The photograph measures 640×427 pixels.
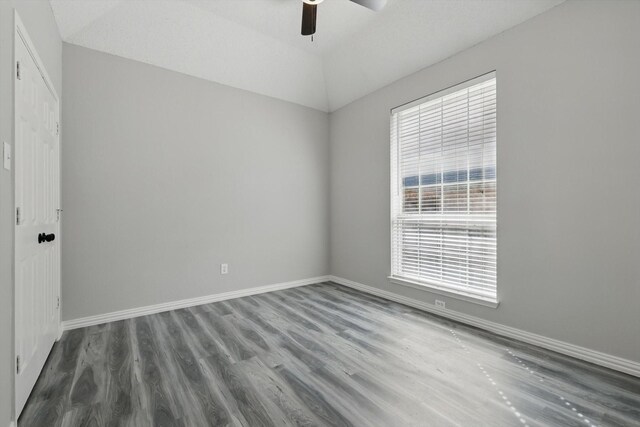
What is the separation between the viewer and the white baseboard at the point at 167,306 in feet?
9.57

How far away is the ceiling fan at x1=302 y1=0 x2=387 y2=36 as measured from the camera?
2.38 metres

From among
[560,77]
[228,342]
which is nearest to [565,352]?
[560,77]

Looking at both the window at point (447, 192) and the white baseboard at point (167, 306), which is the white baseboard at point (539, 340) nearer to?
the window at point (447, 192)

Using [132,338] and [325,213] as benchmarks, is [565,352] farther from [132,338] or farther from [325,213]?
[132,338]

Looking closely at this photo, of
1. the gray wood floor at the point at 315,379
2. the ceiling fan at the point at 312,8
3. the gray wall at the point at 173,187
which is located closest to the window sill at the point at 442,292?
the gray wood floor at the point at 315,379

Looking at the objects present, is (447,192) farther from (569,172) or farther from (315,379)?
(315,379)

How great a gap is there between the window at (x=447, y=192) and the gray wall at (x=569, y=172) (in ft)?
0.42

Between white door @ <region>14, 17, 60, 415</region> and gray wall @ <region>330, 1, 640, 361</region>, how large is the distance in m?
3.40

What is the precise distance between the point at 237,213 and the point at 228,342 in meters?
1.80

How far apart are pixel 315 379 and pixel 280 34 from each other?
365 cm

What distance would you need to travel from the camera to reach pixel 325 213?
483 cm

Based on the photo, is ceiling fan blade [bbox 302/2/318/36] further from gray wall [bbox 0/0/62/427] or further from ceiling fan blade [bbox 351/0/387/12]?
gray wall [bbox 0/0/62/427]

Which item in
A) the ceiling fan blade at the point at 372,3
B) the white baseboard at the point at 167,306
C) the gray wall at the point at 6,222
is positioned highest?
the ceiling fan blade at the point at 372,3

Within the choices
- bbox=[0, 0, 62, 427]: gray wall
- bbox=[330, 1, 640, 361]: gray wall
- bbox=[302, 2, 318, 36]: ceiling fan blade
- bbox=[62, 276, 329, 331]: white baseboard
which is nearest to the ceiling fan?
bbox=[302, 2, 318, 36]: ceiling fan blade
